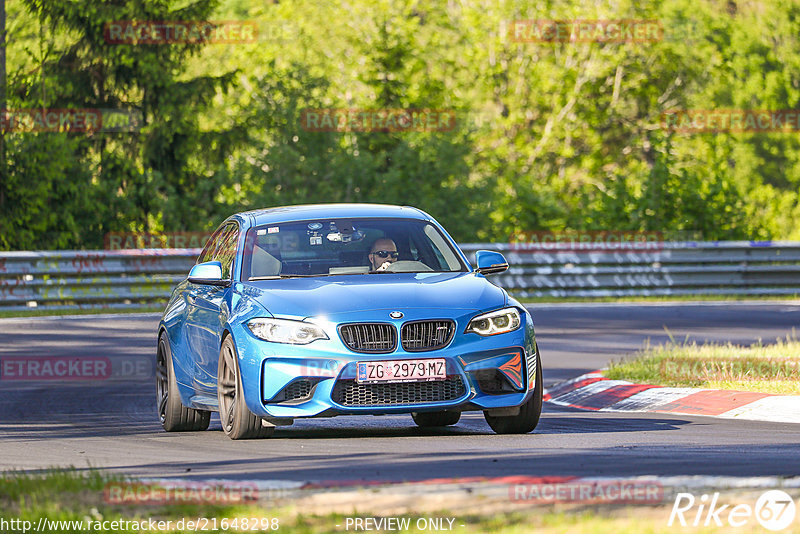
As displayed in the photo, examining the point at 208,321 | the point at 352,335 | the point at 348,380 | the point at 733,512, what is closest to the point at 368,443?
the point at 348,380

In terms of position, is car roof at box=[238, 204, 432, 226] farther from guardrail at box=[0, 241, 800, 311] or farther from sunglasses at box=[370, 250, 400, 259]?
guardrail at box=[0, 241, 800, 311]

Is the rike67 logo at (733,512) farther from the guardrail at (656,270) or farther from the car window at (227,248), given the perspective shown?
the guardrail at (656,270)

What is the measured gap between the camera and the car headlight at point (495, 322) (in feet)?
30.7

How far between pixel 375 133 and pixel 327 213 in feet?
82.4

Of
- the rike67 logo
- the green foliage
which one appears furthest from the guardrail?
the rike67 logo

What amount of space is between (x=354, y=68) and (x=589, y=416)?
98.3 ft

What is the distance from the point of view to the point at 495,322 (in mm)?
9430

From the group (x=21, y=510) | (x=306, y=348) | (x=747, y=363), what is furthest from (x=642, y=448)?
(x=747, y=363)

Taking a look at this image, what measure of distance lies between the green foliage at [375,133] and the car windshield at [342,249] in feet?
61.0

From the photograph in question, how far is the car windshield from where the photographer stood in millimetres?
10258

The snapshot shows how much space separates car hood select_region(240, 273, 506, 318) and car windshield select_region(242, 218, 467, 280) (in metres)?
0.26

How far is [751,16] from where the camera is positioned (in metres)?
65.9

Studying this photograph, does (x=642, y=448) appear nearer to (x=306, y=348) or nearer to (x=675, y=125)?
(x=306, y=348)

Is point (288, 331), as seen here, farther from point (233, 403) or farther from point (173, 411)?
point (173, 411)
